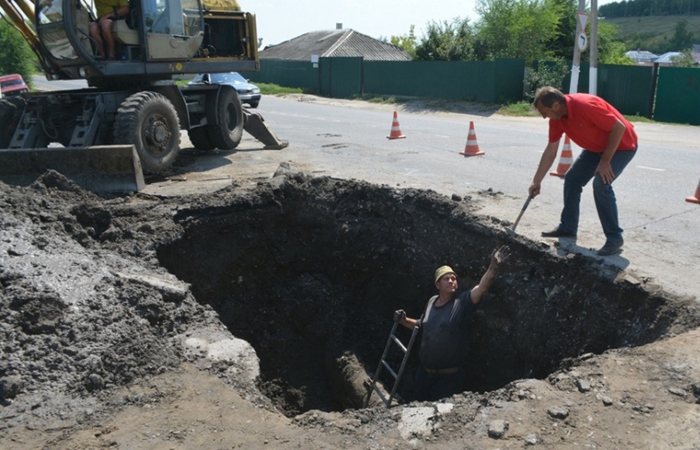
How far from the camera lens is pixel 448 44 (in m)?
28.6

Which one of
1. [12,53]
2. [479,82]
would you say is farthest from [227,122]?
[12,53]

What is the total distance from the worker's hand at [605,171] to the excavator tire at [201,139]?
331 inches

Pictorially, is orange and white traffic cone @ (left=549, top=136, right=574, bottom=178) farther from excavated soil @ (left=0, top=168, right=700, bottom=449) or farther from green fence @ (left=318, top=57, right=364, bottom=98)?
green fence @ (left=318, top=57, right=364, bottom=98)

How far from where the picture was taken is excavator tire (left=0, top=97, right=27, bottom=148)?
977cm

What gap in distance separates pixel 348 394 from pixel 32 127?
620 centimetres

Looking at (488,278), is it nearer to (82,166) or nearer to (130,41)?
(82,166)

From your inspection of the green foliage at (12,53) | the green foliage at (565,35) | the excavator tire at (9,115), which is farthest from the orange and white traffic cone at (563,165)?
the green foliage at (12,53)

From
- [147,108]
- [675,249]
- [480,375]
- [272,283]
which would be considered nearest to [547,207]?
[675,249]

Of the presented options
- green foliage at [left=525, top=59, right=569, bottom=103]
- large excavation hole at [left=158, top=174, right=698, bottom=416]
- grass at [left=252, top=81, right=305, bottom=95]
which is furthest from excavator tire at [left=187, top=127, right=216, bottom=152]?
grass at [left=252, top=81, right=305, bottom=95]

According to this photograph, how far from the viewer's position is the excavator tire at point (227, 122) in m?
12.0

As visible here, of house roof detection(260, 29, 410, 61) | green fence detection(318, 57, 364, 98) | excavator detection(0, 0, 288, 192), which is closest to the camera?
excavator detection(0, 0, 288, 192)

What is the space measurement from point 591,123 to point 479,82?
20.2 metres

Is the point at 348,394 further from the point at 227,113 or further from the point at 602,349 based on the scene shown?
the point at 227,113

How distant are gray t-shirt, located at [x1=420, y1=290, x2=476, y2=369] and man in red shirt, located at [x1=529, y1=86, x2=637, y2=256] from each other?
53.9 inches
